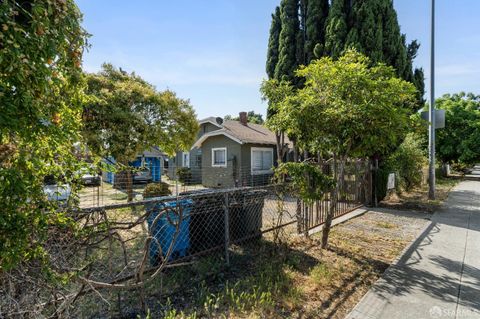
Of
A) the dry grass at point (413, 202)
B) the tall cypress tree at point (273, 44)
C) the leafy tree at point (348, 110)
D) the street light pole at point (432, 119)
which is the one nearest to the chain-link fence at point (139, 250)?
the leafy tree at point (348, 110)

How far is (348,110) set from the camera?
4.74 meters

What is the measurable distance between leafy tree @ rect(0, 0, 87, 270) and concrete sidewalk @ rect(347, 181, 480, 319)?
3.40 meters

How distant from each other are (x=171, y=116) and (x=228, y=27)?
3.78 metres

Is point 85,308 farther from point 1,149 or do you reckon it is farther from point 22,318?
point 1,149

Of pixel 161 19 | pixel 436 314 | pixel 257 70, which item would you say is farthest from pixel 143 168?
pixel 257 70

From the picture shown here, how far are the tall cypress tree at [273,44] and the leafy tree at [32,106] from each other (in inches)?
622

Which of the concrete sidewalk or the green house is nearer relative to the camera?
the concrete sidewalk

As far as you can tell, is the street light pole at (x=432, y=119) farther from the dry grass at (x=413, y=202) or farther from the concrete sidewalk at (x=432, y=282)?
the concrete sidewalk at (x=432, y=282)

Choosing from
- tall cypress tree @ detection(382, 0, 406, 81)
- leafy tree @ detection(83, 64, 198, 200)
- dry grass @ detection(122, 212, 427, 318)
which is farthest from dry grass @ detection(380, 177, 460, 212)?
leafy tree @ detection(83, 64, 198, 200)

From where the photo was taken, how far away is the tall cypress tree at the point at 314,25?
604 inches

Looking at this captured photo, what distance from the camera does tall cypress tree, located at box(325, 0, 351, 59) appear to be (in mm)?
14034

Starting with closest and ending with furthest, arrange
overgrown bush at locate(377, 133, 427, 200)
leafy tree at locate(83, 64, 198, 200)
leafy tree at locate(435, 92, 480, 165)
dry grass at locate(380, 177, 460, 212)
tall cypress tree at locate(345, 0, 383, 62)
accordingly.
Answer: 1. leafy tree at locate(83, 64, 198, 200)
2. dry grass at locate(380, 177, 460, 212)
3. overgrown bush at locate(377, 133, 427, 200)
4. tall cypress tree at locate(345, 0, 383, 62)
5. leafy tree at locate(435, 92, 480, 165)

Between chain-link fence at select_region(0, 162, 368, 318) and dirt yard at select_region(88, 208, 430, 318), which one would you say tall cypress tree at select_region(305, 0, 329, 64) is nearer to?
chain-link fence at select_region(0, 162, 368, 318)

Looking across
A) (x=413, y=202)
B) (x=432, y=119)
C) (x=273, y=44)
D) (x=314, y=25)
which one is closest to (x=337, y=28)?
(x=314, y=25)
